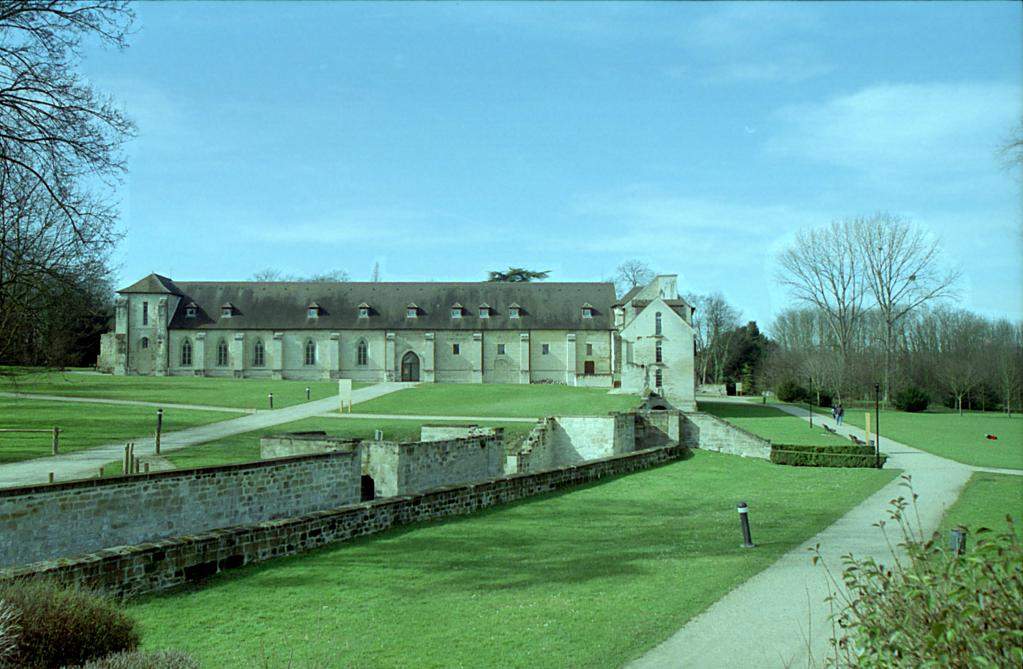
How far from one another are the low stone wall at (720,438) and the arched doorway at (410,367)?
3405 cm

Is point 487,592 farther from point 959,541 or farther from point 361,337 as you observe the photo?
point 361,337

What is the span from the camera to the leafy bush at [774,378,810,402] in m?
62.6

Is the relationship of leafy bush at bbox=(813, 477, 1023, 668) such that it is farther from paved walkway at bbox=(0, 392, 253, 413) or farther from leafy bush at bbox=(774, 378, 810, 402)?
leafy bush at bbox=(774, 378, 810, 402)

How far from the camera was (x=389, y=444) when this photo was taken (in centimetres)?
1798

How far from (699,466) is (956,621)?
22.9 meters

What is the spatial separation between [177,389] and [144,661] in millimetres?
46216

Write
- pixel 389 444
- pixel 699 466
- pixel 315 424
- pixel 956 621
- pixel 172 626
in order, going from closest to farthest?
pixel 956 621, pixel 172 626, pixel 389 444, pixel 699 466, pixel 315 424

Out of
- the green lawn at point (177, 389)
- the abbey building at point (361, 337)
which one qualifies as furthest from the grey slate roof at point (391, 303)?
the green lawn at point (177, 389)

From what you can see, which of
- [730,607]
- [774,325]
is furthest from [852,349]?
[730,607]

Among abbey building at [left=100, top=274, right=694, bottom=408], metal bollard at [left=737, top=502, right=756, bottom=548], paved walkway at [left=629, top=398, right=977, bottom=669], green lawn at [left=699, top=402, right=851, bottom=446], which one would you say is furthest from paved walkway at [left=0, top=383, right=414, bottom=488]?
green lawn at [left=699, top=402, right=851, bottom=446]

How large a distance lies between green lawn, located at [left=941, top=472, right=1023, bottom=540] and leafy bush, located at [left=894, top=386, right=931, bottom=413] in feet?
128

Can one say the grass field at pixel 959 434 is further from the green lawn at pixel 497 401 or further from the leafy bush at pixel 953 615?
the leafy bush at pixel 953 615

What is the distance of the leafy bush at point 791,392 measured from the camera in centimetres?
6259

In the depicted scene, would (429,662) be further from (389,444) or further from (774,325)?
(774,325)
